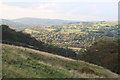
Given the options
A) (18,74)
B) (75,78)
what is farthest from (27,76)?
(75,78)

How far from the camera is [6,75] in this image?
29.3ft

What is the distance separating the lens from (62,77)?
34.3 ft

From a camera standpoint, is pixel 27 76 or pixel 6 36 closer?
pixel 27 76

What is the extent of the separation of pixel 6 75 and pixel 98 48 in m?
30.2

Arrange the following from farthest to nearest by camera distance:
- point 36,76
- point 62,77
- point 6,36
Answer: point 6,36, point 62,77, point 36,76

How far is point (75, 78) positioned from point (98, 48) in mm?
27358

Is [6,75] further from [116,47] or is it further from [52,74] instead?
[116,47]

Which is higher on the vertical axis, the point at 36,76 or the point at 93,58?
the point at 36,76

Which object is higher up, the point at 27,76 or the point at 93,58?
the point at 27,76

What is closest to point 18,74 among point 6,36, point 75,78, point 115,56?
point 75,78

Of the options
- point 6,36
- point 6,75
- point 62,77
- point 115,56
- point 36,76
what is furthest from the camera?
point 6,36

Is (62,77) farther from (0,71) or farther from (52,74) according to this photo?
→ (0,71)

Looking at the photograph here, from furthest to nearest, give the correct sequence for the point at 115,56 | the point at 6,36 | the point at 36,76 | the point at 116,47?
the point at 6,36, the point at 116,47, the point at 115,56, the point at 36,76

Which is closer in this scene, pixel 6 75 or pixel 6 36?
pixel 6 75
